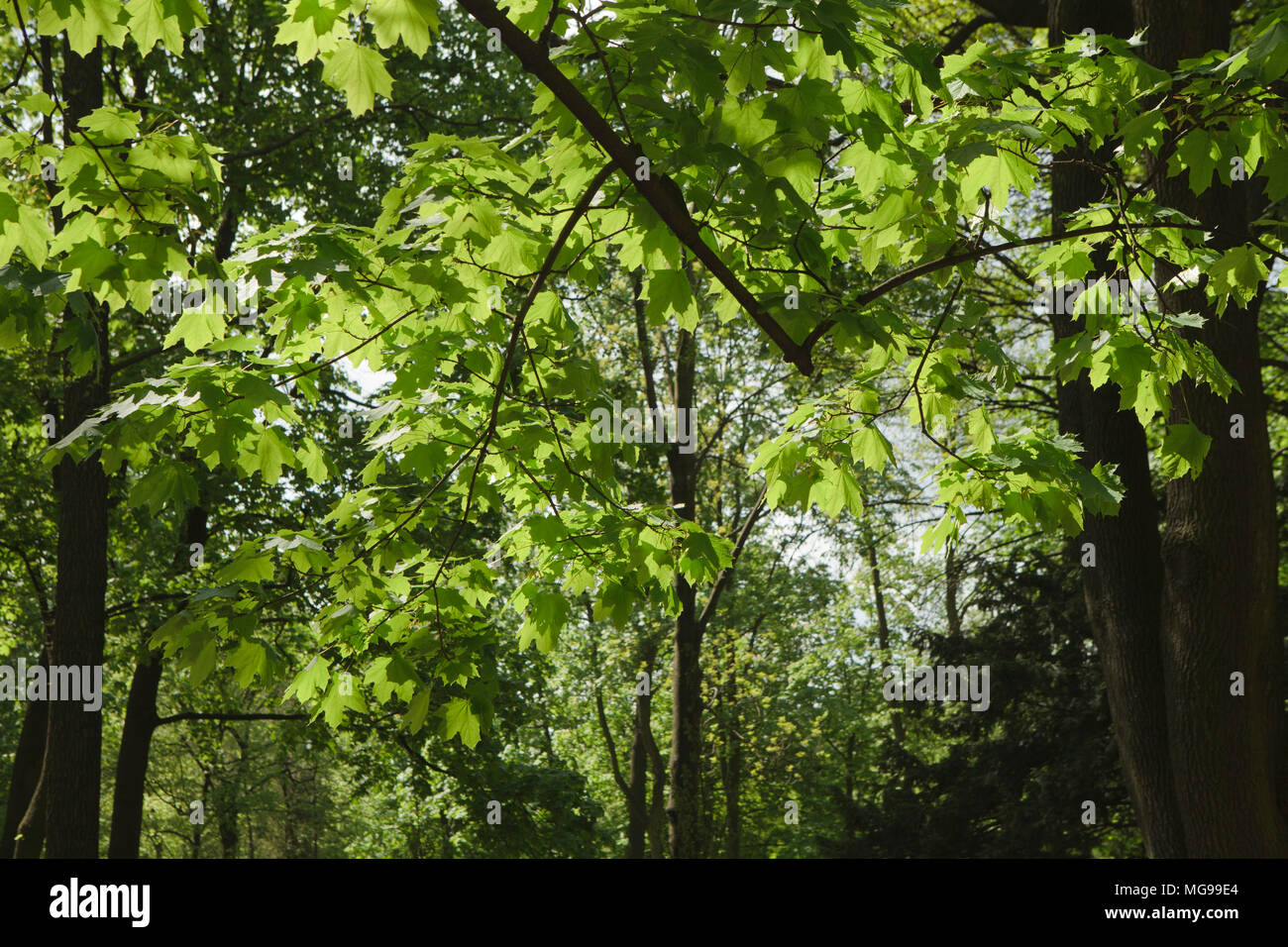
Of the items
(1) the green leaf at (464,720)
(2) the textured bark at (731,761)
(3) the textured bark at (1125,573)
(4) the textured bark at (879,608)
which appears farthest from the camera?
(4) the textured bark at (879,608)

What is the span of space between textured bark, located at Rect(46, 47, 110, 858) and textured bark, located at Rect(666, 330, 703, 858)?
6.54 metres

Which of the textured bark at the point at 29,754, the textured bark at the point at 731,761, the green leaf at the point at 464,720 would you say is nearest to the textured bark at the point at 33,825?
the textured bark at the point at 29,754

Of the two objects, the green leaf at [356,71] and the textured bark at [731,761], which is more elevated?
the green leaf at [356,71]

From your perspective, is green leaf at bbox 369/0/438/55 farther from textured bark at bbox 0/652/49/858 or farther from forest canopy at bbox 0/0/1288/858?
textured bark at bbox 0/652/49/858

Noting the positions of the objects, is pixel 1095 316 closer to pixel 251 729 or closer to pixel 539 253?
pixel 539 253

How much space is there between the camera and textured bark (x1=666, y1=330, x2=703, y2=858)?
13742 mm

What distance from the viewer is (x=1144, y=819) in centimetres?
634

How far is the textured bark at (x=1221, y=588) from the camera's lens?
587 centimetres

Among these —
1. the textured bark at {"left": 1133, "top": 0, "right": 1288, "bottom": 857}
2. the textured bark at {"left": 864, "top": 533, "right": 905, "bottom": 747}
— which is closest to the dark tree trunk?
the textured bark at {"left": 1133, "top": 0, "right": 1288, "bottom": 857}

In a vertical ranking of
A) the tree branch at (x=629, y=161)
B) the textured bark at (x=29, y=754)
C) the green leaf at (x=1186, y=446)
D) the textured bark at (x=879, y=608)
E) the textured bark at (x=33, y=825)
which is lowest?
the textured bark at (x=33, y=825)

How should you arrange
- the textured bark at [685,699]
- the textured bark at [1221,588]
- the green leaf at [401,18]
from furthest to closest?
the textured bark at [685,699]
the textured bark at [1221,588]
the green leaf at [401,18]

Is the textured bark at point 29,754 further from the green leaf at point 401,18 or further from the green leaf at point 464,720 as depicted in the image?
the green leaf at point 401,18

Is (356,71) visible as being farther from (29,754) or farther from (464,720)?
(29,754)

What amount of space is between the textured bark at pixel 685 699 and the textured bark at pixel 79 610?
258 inches
